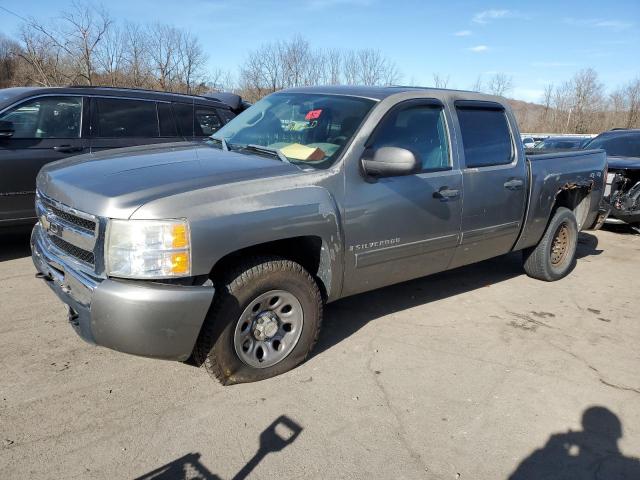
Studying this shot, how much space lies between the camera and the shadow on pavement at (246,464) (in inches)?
96.0

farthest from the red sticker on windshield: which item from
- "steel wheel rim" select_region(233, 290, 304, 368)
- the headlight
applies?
the headlight

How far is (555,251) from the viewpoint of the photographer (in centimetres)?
582

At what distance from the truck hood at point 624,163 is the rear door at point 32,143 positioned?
308 inches

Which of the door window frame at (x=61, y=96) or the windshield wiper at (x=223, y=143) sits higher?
the door window frame at (x=61, y=96)

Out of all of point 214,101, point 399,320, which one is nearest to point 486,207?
point 399,320

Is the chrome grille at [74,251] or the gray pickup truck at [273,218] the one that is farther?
the chrome grille at [74,251]

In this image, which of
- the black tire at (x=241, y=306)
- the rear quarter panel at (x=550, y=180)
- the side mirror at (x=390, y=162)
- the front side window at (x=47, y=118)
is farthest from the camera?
the front side window at (x=47, y=118)

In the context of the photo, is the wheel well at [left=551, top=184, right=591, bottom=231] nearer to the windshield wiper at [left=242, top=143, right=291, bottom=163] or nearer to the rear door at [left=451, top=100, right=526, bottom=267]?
the rear door at [left=451, top=100, right=526, bottom=267]

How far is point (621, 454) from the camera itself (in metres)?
2.81

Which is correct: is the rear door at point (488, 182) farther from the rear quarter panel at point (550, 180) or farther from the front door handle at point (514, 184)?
the rear quarter panel at point (550, 180)

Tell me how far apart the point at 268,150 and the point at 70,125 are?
3214 millimetres

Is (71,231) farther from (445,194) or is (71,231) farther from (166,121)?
(166,121)

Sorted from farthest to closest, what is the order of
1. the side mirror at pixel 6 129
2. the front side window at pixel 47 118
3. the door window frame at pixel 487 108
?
the front side window at pixel 47 118 → the side mirror at pixel 6 129 → the door window frame at pixel 487 108

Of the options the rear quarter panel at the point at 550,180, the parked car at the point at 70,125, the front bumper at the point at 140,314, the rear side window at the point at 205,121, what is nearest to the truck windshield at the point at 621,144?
the rear quarter panel at the point at 550,180
